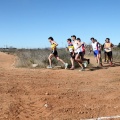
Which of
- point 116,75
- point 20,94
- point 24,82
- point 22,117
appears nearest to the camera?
point 22,117

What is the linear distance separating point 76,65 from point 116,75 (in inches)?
184

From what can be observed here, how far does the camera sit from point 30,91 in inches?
405

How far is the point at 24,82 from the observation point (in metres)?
11.6

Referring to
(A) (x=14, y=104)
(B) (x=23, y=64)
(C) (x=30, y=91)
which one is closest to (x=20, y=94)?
(C) (x=30, y=91)

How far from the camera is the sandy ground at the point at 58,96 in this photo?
26.7ft

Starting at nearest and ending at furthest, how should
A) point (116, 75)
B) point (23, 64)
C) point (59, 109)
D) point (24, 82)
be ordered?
point (59, 109) < point (24, 82) < point (116, 75) < point (23, 64)

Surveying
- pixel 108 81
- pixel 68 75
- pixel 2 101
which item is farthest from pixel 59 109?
pixel 68 75

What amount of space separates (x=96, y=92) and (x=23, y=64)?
8.10 meters

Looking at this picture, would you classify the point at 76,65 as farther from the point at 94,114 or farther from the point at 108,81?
the point at 94,114

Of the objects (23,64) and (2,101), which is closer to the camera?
(2,101)

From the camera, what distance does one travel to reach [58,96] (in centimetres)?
973

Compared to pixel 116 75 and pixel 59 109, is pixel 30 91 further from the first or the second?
pixel 116 75

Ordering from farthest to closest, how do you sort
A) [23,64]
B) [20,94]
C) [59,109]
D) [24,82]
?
1. [23,64]
2. [24,82]
3. [20,94]
4. [59,109]

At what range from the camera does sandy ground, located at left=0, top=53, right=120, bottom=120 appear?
26.7 ft
